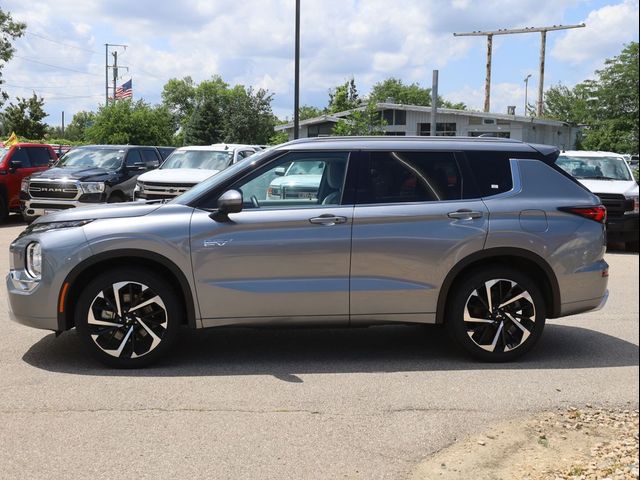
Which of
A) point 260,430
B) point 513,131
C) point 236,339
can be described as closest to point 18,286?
point 236,339

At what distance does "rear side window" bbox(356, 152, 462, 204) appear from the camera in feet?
18.7

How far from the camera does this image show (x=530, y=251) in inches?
223

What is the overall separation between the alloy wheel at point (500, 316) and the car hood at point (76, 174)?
497 inches

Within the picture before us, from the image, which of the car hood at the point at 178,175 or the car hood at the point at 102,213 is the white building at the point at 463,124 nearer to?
the car hood at the point at 178,175

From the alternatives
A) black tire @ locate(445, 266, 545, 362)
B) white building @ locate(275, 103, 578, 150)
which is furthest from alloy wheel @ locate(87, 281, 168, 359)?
white building @ locate(275, 103, 578, 150)

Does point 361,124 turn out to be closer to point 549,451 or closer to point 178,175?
point 178,175

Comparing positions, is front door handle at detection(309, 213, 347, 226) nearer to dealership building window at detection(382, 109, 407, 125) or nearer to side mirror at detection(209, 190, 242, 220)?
side mirror at detection(209, 190, 242, 220)

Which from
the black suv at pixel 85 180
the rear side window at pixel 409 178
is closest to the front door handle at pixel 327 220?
the rear side window at pixel 409 178

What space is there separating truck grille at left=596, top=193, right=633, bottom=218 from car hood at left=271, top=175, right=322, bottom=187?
936cm

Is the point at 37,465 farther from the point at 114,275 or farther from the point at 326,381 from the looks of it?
the point at 326,381

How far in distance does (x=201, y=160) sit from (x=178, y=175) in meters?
1.09

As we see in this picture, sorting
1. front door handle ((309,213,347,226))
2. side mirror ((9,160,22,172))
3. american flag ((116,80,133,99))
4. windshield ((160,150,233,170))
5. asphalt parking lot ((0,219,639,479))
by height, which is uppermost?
american flag ((116,80,133,99))

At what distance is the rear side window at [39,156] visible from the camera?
18422 millimetres

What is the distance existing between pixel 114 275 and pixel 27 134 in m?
56.5
